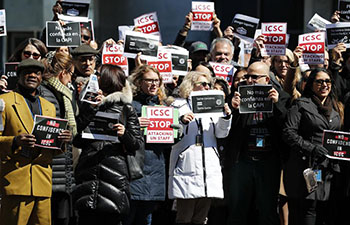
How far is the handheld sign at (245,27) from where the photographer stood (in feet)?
39.5

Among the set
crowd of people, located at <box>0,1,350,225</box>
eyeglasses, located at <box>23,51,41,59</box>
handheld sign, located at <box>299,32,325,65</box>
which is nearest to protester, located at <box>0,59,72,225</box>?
crowd of people, located at <box>0,1,350,225</box>

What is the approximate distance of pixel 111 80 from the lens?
29.9ft

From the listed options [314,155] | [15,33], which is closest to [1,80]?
[314,155]

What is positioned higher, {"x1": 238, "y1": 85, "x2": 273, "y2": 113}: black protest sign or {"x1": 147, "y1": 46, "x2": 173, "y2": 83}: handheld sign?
{"x1": 147, "y1": 46, "x2": 173, "y2": 83}: handheld sign

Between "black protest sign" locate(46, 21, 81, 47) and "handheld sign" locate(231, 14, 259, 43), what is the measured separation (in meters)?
2.39

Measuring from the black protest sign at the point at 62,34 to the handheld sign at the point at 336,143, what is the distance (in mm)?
3333

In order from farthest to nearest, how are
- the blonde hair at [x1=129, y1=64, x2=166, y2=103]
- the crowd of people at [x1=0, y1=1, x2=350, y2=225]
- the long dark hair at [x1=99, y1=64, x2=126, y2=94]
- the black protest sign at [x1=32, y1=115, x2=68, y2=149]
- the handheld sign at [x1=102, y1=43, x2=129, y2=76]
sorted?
the handheld sign at [x1=102, y1=43, x2=129, y2=76], the blonde hair at [x1=129, y1=64, x2=166, y2=103], the long dark hair at [x1=99, y1=64, x2=126, y2=94], the crowd of people at [x1=0, y1=1, x2=350, y2=225], the black protest sign at [x1=32, y1=115, x2=68, y2=149]

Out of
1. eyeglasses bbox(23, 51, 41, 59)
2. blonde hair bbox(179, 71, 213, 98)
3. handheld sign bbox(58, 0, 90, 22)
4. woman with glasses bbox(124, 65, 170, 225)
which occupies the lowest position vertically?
woman with glasses bbox(124, 65, 170, 225)

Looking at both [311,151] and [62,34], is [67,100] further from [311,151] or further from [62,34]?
[311,151]

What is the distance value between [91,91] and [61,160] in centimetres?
90

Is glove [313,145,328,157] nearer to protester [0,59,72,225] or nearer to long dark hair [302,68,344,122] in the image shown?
long dark hair [302,68,344,122]

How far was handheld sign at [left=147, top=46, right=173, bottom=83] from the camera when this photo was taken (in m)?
11.0

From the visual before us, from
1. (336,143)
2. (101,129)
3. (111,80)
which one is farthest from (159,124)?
(336,143)

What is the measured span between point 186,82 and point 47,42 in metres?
2.03
